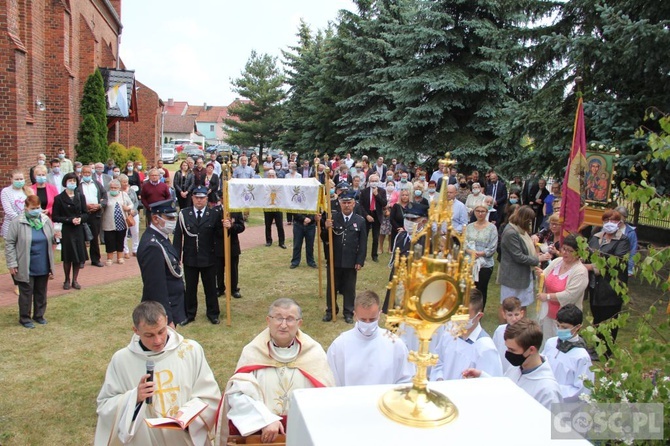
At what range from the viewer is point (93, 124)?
71.4 ft

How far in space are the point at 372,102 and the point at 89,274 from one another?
19.0 metres

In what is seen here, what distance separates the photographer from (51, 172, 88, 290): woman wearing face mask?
10.5 metres

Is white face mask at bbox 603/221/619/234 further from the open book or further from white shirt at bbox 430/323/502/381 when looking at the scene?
the open book

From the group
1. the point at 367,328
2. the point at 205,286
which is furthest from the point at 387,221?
the point at 367,328

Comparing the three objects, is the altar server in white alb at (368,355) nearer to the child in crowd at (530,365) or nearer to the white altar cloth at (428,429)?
the child in crowd at (530,365)

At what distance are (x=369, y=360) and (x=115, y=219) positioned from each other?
29.9 ft

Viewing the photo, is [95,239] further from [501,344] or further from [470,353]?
[470,353]

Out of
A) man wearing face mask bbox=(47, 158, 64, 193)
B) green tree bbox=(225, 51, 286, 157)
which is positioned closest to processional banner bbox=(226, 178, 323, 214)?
man wearing face mask bbox=(47, 158, 64, 193)

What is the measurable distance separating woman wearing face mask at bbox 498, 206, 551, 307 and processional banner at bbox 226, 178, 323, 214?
3.12 meters

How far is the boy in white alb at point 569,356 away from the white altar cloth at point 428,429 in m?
2.38

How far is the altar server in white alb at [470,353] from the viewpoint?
4.85 meters

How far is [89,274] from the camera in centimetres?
1203

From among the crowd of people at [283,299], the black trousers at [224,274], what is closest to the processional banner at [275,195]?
the crowd of people at [283,299]

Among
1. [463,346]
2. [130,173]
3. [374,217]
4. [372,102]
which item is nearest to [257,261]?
[374,217]
